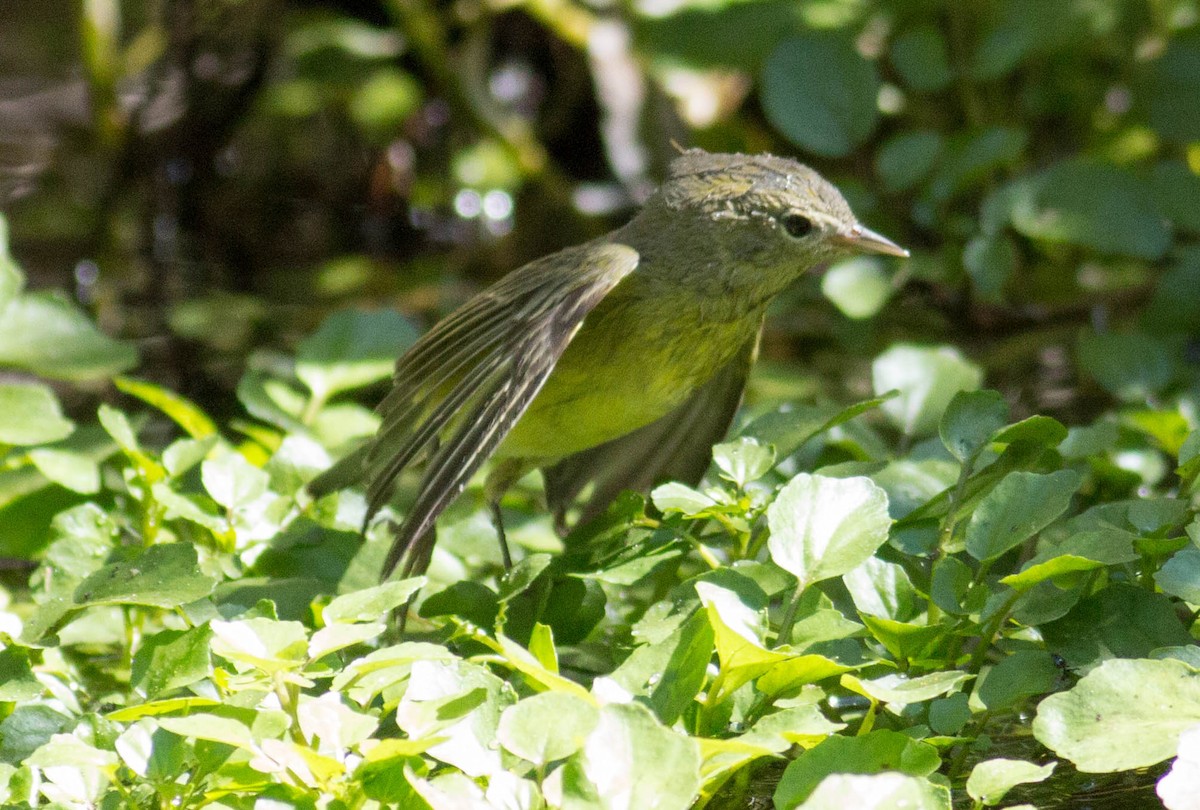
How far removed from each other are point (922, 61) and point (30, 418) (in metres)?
2.42

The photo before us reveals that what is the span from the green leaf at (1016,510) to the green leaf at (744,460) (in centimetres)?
35

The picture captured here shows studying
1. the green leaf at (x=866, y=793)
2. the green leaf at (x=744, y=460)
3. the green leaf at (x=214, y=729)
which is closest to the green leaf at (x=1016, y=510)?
the green leaf at (x=744, y=460)

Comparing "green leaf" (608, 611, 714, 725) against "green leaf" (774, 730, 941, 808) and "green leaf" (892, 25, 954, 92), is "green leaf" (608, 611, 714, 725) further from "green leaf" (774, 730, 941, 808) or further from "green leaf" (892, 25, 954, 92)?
"green leaf" (892, 25, 954, 92)

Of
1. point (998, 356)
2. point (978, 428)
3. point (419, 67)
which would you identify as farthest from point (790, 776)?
point (419, 67)

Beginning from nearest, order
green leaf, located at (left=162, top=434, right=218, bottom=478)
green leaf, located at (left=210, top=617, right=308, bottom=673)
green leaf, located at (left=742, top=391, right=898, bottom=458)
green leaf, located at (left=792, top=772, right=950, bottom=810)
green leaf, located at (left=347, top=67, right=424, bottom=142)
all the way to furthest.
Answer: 1. green leaf, located at (left=792, top=772, right=950, bottom=810)
2. green leaf, located at (left=210, top=617, right=308, bottom=673)
3. green leaf, located at (left=742, top=391, right=898, bottom=458)
4. green leaf, located at (left=162, top=434, right=218, bottom=478)
5. green leaf, located at (left=347, top=67, right=424, bottom=142)

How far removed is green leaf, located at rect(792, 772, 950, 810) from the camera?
151cm

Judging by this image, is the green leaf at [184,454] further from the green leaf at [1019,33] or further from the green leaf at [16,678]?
the green leaf at [1019,33]

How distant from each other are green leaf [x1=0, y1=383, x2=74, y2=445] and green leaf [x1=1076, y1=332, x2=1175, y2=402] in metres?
2.43

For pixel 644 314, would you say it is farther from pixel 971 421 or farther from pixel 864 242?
pixel 971 421

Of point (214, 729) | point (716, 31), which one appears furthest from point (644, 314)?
point (716, 31)

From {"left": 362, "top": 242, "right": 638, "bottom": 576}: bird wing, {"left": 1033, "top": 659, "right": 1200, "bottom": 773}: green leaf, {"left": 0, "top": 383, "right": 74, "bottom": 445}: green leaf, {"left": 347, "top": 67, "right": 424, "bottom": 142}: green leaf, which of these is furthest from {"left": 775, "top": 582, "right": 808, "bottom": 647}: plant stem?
{"left": 347, "top": 67, "right": 424, "bottom": 142}: green leaf

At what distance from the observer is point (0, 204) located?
18.0 ft

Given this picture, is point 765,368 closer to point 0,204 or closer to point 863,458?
point 863,458

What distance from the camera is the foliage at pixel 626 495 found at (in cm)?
178
